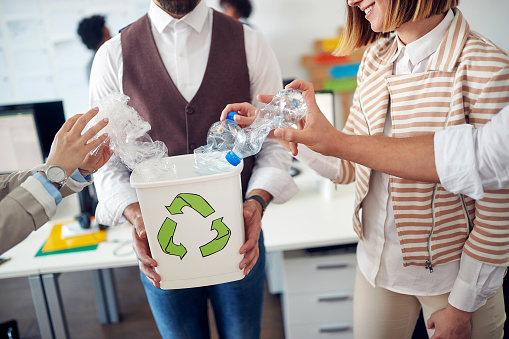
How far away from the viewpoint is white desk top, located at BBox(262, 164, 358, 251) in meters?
1.70

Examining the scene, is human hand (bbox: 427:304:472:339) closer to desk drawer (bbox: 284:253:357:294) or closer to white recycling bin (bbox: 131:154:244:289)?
white recycling bin (bbox: 131:154:244:289)

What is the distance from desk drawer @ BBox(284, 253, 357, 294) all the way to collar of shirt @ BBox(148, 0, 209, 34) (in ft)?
3.76

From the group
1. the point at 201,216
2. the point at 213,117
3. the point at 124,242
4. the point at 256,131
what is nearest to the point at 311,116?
the point at 256,131

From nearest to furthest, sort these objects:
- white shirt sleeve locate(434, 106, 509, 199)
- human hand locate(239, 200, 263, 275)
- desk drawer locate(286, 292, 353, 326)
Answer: white shirt sleeve locate(434, 106, 509, 199) < human hand locate(239, 200, 263, 275) < desk drawer locate(286, 292, 353, 326)

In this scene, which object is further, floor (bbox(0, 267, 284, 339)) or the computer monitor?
floor (bbox(0, 267, 284, 339))

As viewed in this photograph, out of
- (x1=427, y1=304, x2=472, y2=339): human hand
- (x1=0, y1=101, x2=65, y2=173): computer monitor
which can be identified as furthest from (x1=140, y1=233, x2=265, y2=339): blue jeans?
(x1=0, y1=101, x2=65, y2=173): computer monitor

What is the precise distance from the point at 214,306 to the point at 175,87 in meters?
0.71

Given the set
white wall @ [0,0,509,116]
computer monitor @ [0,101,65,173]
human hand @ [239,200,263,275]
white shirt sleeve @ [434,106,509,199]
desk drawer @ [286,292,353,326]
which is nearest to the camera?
white shirt sleeve @ [434,106,509,199]

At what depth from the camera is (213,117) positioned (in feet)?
3.84

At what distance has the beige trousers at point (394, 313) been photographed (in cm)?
99

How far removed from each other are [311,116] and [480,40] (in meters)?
0.45

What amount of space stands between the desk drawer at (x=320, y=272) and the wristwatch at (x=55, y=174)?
1.26 metres

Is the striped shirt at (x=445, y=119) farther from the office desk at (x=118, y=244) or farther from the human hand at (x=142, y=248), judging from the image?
the office desk at (x=118, y=244)

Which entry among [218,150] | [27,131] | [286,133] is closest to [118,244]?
[27,131]
